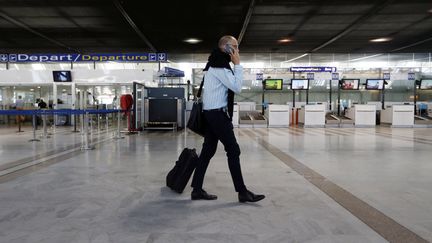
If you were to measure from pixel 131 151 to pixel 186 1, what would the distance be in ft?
17.3

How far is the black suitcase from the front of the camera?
143 inches

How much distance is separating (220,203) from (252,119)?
14213 millimetres

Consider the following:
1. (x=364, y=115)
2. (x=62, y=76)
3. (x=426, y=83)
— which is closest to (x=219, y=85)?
(x=62, y=76)

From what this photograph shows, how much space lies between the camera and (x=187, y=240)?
7.68ft

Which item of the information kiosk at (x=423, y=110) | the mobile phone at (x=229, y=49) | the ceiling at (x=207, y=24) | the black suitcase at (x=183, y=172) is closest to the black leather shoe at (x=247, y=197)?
the black suitcase at (x=183, y=172)

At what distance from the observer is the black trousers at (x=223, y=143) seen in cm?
319

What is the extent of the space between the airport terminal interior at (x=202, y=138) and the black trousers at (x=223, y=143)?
0.81 ft

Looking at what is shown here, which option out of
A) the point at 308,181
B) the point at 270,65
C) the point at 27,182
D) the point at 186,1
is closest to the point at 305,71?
the point at 270,65

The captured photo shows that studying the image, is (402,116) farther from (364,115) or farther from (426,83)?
(426,83)

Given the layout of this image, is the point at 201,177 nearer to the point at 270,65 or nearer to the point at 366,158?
the point at 366,158

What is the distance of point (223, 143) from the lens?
3.25m

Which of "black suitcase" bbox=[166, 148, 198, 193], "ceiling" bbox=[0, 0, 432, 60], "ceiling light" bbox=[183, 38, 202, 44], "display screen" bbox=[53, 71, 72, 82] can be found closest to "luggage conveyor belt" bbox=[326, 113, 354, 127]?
"ceiling" bbox=[0, 0, 432, 60]

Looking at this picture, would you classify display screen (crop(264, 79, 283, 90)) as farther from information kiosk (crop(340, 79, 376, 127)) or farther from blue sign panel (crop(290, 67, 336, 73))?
information kiosk (crop(340, 79, 376, 127))

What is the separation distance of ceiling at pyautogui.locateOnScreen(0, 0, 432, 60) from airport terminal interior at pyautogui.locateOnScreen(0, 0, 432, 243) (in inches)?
3.7
